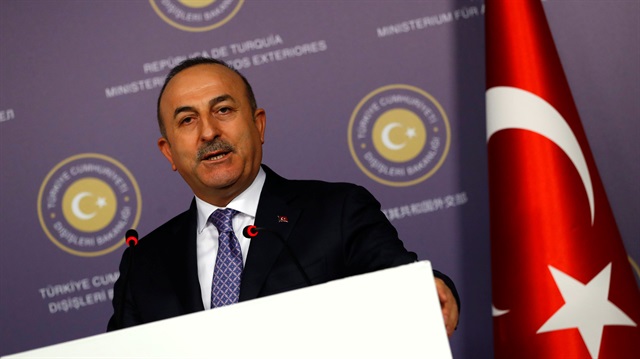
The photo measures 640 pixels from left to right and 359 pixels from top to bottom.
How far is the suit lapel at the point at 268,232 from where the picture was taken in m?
2.18

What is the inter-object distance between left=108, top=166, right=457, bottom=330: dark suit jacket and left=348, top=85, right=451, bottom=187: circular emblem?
35.6 inches

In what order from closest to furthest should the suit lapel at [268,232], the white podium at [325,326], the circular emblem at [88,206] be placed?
1. the white podium at [325,326]
2. the suit lapel at [268,232]
3. the circular emblem at [88,206]

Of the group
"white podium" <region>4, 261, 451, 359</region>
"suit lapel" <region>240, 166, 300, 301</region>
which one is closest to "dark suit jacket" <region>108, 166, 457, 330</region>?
"suit lapel" <region>240, 166, 300, 301</region>

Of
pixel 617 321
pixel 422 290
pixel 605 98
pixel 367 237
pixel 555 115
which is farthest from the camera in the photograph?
pixel 605 98

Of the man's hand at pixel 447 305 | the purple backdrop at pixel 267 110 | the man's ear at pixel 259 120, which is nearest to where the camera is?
the man's hand at pixel 447 305

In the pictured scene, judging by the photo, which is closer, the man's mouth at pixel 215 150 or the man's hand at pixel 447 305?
the man's hand at pixel 447 305

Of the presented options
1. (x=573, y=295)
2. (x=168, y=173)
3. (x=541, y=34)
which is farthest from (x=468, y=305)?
(x=168, y=173)

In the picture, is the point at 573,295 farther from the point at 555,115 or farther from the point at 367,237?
the point at 367,237

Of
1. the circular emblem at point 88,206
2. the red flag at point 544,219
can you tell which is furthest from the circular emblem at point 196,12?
the red flag at point 544,219

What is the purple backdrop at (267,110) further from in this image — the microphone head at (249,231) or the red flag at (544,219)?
the microphone head at (249,231)

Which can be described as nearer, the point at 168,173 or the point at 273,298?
the point at 273,298

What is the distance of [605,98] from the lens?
321 cm

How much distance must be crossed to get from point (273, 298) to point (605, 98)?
2174mm

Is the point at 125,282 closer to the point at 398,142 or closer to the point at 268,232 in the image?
the point at 268,232
